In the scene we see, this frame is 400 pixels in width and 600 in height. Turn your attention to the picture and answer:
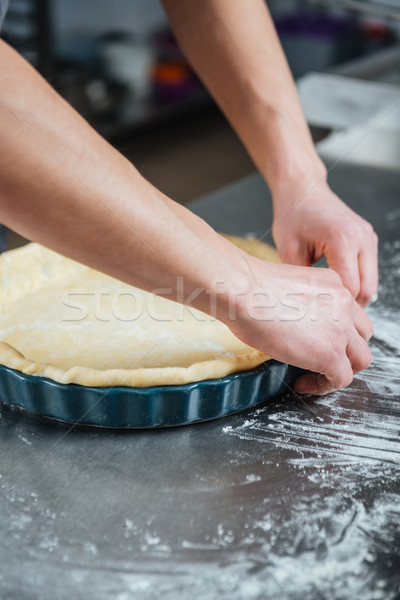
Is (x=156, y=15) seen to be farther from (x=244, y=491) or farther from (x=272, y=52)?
(x=244, y=491)

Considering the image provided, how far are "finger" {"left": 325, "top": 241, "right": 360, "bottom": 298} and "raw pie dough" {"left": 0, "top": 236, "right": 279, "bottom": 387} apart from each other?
155 millimetres

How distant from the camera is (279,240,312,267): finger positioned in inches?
37.4

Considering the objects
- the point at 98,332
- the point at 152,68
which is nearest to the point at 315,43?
the point at 152,68

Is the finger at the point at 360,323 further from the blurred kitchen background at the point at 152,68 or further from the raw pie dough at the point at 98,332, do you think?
the blurred kitchen background at the point at 152,68

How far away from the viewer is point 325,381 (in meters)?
0.79

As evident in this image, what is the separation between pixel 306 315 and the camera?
71 centimetres

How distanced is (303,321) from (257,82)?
0.48m

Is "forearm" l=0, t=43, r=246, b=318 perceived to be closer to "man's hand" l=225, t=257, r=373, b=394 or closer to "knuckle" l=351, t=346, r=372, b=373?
"man's hand" l=225, t=257, r=373, b=394

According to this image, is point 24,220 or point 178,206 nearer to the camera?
point 24,220

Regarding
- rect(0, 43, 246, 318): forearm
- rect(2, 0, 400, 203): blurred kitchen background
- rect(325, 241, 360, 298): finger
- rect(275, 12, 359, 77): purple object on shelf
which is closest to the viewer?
rect(0, 43, 246, 318): forearm

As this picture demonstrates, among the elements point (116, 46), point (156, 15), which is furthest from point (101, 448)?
point (156, 15)

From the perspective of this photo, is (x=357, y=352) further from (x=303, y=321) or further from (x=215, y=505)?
(x=215, y=505)

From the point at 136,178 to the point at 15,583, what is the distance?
359 millimetres

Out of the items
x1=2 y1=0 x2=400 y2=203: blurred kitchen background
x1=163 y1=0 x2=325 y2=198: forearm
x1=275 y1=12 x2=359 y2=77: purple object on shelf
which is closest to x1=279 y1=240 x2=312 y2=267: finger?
x1=163 y1=0 x2=325 y2=198: forearm
